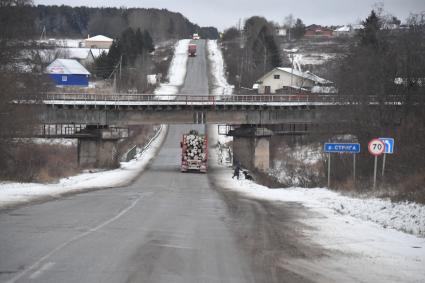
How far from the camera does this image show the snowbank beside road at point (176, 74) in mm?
121363

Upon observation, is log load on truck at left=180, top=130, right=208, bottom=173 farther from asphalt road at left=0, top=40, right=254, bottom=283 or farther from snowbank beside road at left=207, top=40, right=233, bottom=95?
snowbank beside road at left=207, top=40, right=233, bottom=95

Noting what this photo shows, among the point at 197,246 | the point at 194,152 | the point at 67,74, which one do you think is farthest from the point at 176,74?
the point at 197,246

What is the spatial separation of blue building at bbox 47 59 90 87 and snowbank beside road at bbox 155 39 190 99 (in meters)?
14.2

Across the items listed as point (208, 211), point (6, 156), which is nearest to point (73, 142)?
point (6, 156)

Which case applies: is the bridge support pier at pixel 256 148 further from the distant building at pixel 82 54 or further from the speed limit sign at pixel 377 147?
the distant building at pixel 82 54

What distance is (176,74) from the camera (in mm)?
146875

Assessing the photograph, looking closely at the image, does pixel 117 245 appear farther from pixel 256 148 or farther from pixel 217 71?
pixel 217 71

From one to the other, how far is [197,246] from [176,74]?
136 metres

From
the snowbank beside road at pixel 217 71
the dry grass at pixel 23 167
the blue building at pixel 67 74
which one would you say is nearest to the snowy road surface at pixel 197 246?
the dry grass at pixel 23 167

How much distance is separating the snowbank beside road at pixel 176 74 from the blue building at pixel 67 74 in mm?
14203

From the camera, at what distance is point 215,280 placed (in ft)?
30.5

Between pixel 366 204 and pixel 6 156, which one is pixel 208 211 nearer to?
pixel 366 204

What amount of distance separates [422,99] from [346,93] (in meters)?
9.02

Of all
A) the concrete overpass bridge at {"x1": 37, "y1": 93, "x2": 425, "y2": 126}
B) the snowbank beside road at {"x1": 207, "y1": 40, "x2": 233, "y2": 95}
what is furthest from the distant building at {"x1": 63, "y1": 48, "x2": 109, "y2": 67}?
the concrete overpass bridge at {"x1": 37, "y1": 93, "x2": 425, "y2": 126}
